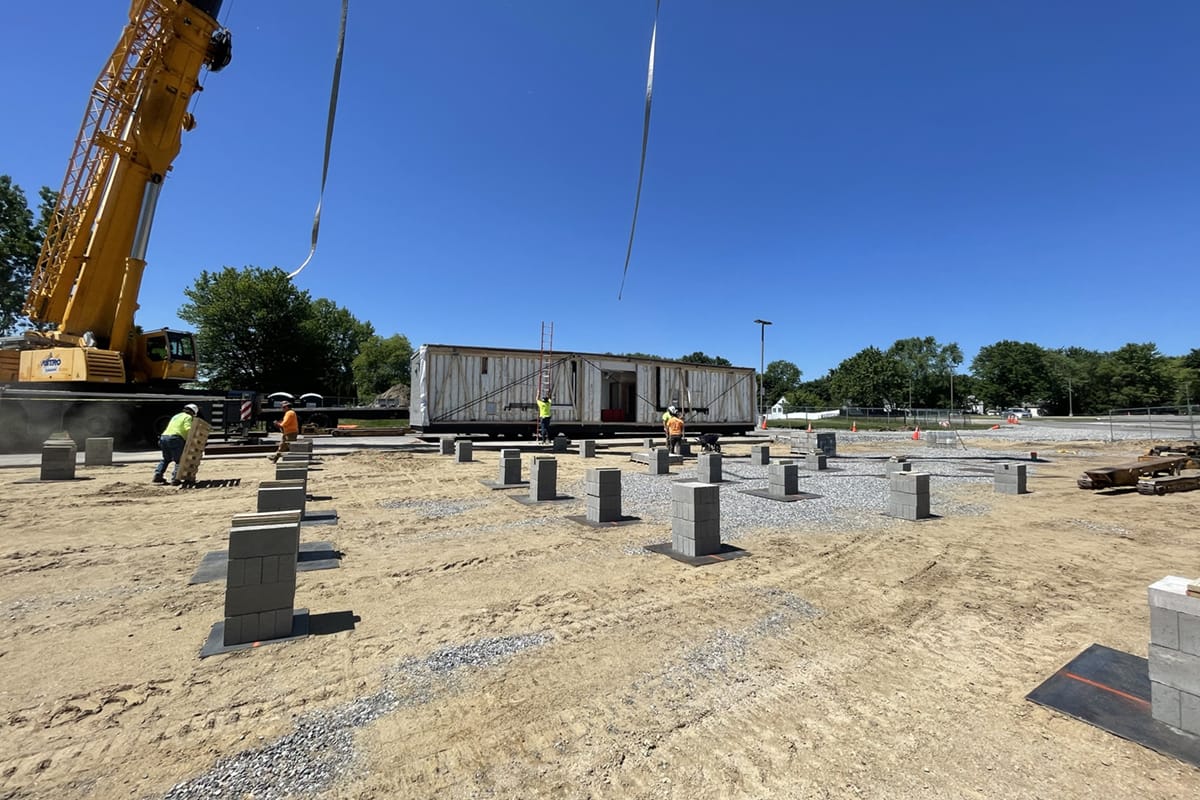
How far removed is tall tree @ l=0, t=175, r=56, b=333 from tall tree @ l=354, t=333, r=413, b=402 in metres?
35.6

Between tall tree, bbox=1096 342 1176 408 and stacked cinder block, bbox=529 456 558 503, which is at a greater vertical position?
tall tree, bbox=1096 342 1176 408

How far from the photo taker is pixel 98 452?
13.9 m

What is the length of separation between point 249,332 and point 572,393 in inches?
1760

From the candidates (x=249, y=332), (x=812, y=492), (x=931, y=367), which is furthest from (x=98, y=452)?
(x=931, y=367)

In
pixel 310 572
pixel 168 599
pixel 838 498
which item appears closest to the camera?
pixel 168 599

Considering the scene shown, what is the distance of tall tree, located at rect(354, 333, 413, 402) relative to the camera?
7200 centimetres

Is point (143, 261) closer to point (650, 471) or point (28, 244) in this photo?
point (650, 471)

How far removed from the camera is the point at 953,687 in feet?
11.3

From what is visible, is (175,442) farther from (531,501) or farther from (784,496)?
(784,496)

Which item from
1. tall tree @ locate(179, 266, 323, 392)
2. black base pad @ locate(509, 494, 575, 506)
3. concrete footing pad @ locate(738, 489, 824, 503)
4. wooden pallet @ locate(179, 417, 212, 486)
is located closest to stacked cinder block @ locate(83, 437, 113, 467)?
wooden pallet @ locate(179, 417, 212, 486)

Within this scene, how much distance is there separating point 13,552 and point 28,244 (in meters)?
47.3

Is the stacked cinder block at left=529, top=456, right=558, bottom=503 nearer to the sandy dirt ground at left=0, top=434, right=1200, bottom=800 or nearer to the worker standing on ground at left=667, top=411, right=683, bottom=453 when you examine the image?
the sandy dirt ground at left=0, top=434, right=1200, bottom=800

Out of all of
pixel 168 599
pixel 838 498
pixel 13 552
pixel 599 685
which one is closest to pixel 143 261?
pixel 13 552

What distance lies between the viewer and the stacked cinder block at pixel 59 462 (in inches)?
450
